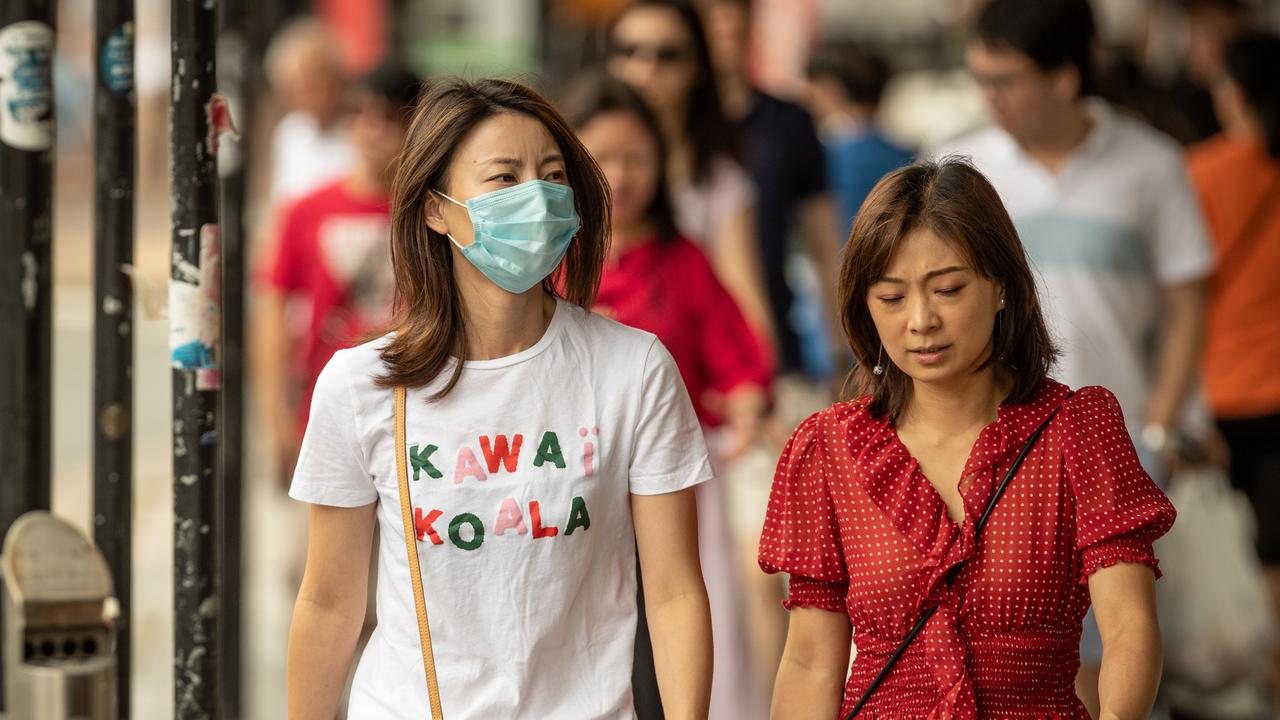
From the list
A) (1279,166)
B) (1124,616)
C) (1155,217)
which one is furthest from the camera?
(1279,166)

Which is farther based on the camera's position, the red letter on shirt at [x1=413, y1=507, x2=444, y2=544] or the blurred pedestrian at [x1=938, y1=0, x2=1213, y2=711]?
the blurred pedestrian at [x1=938, y1=0, x2=1213, y2=711]

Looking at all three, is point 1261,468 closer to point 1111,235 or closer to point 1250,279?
point 1250,279

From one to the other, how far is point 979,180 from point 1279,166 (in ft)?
13.1

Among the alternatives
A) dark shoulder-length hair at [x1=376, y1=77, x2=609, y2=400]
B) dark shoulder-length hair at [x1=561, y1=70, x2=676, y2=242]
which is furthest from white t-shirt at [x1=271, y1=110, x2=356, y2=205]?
dark shoulder-length hair at [x1=376, y1=77, x2=609, y2=400]

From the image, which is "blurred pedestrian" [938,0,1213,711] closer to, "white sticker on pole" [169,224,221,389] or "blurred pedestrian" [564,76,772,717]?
"blurred pedestrian" [564,76,772,717]

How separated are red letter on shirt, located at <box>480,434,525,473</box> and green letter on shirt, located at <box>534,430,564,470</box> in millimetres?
34

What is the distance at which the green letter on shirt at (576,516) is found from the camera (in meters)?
3.35

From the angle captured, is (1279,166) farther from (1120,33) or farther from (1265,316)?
(1120,33)

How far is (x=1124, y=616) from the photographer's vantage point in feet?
10.2

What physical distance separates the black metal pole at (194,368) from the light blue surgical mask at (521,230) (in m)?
0.66

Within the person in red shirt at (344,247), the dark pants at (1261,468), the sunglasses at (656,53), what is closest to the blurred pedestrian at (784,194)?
the sunglasses at (656,53)

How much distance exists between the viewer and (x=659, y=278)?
5.20 meters

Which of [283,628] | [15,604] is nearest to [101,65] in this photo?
[15,604]

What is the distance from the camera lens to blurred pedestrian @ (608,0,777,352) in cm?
630
